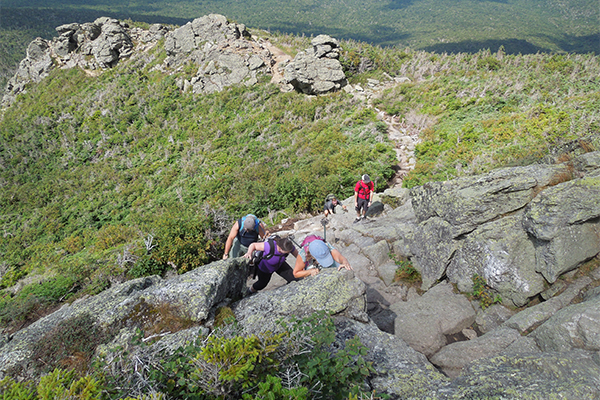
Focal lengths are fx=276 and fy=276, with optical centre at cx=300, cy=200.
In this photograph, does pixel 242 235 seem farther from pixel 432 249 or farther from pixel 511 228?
pixel 511 228

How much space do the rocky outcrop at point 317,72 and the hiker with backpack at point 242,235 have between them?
17.8 meters

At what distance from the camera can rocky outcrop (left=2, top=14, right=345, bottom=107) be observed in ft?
71.5

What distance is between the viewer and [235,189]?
13.5 meters

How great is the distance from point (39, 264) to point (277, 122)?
14810 mm

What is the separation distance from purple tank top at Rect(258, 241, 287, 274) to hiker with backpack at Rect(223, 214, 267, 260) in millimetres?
831

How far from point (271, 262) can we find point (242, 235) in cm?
115

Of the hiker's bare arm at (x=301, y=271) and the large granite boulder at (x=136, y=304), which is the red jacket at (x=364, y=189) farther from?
the large granite boulder at (x=136, y=304)

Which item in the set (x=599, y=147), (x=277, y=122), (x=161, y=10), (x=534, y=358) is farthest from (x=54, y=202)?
(x=161, y=10)

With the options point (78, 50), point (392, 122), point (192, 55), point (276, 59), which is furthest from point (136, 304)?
point (78, 50)

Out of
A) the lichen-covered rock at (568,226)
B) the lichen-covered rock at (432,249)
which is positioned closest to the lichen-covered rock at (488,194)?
the lichen-covered rock at (432,249)

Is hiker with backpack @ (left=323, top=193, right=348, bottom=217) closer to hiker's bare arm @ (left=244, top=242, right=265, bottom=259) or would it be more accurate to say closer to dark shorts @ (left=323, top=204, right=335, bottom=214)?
dark shorts @ (left=323, top=204, right=335, bottom=214)

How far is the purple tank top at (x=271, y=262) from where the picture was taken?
17.1ft

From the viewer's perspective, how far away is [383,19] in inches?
6053

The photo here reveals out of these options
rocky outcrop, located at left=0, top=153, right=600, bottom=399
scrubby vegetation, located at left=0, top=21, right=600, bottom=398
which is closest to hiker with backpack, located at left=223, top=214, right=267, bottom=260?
rocky outcrop, located at left=0, top=153, right=600, bottom=399
